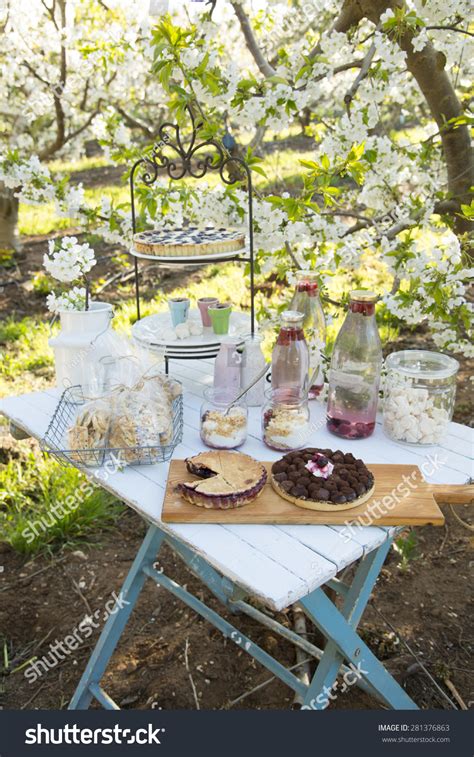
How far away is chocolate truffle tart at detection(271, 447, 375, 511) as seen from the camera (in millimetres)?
1402

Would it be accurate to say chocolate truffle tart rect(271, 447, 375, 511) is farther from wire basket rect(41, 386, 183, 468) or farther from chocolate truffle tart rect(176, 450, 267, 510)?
wire basket rect(41, 386, 183, 468)

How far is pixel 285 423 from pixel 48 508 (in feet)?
5.40

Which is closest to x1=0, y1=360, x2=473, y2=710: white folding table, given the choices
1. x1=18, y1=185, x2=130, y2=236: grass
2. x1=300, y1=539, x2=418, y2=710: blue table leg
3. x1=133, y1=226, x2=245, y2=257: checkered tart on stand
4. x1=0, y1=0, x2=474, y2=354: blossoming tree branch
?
x1=300, y1=539, x2=418, y2=710: blue table leg

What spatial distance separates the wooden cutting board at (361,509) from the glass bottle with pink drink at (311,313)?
55cm

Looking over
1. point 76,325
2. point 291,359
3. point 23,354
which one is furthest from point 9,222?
point 291,359

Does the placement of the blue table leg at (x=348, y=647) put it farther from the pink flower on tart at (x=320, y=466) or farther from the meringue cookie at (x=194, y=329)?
the meringue cookie at (x=194, y=329)

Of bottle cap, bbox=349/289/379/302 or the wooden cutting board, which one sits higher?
bottle cap, bbox=349/289/379/302

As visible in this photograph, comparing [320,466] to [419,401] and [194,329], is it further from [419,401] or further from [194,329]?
[194,329]

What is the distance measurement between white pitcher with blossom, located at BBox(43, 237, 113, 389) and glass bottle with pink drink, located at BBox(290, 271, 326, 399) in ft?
1.99

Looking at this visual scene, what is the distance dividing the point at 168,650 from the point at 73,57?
18.2 feet

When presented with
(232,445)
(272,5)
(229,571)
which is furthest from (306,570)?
(272,5)

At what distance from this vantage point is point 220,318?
212 centimetres

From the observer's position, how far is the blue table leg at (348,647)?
1390 millimetres

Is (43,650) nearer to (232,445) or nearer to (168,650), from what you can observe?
(168,650)
